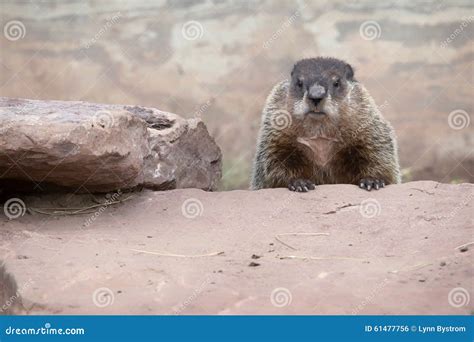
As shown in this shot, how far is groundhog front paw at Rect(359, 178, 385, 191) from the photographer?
20.1ft

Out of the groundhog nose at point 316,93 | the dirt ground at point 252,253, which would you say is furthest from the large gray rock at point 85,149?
the groundhog nose at point 316,93

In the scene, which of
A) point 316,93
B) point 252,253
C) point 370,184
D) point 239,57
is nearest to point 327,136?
point 316,93

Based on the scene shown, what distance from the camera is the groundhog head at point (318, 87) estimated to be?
6.40 meters

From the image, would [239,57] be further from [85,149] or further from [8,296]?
[8,296]

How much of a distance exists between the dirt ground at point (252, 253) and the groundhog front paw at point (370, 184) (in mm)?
157

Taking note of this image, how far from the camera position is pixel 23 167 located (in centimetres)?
543

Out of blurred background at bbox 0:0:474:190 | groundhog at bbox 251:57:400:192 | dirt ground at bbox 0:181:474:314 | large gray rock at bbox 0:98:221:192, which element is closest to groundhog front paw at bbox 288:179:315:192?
dirt ground at bbox 0:181:474:314

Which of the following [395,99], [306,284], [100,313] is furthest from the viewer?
[395,99]

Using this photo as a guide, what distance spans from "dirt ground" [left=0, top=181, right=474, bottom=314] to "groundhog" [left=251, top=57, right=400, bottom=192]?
67cm

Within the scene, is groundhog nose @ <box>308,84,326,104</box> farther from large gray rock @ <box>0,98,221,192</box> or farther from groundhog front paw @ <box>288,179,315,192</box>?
large gray rock @ <box>0,98,221,192</box>

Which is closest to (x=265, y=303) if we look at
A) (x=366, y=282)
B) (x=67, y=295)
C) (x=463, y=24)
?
(x=366, y=282)

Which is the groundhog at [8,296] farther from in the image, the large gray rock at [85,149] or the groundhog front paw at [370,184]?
the groundhog front paw at [370,184]

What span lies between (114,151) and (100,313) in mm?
1658

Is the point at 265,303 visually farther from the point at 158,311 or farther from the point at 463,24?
the point at 463,24
